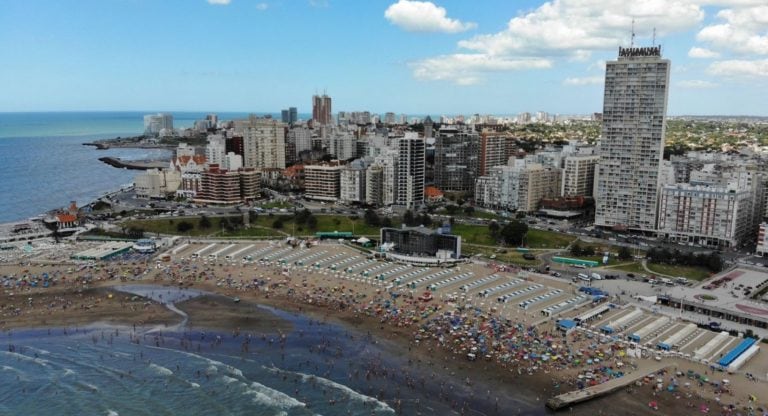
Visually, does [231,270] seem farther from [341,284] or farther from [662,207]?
[662,207]

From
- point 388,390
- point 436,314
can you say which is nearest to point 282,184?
point 436,314

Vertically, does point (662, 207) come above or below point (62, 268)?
above

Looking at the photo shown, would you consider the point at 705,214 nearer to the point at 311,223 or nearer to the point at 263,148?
the point at 311,223

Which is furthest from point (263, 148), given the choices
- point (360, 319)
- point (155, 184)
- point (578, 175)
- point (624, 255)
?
point (360, 319)

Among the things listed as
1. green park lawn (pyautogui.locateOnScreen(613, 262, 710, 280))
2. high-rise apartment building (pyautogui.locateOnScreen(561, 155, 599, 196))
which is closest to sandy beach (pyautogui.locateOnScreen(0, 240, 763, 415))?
green park lawn (pyautogui.locateOnScreen(613, 262, 710, 280))

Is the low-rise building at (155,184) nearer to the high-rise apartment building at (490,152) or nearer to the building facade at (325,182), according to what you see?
the building facade at (325,182)

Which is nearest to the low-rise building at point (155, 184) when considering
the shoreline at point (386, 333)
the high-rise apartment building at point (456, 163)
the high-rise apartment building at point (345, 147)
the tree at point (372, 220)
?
the tree at point (372, 220)
